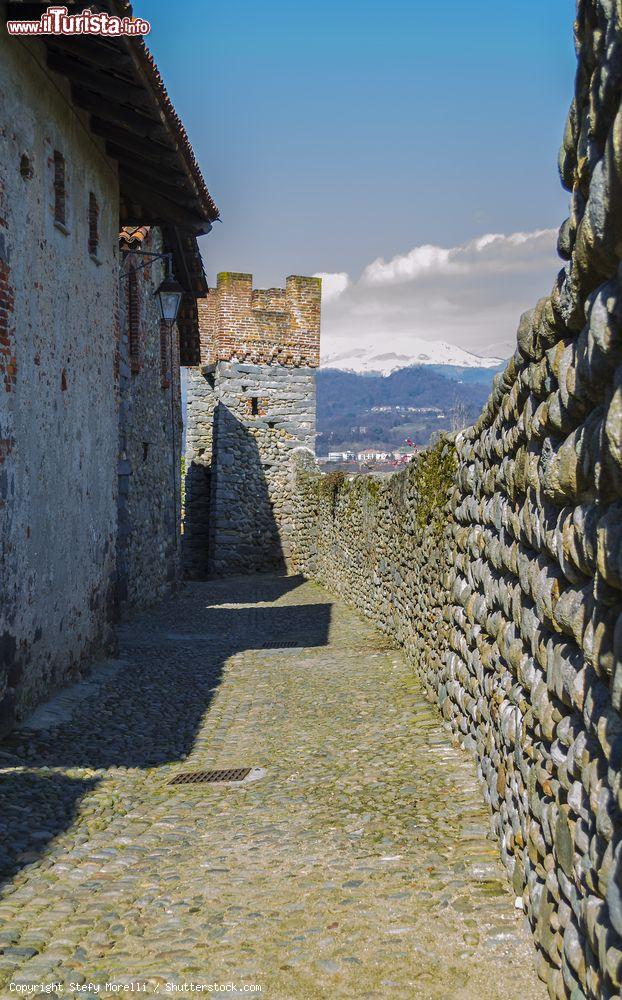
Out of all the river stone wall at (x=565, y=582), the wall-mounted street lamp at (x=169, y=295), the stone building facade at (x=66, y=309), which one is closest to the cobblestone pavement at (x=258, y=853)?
the river stone wall at (x=565, y=582)

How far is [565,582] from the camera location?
3332 mm

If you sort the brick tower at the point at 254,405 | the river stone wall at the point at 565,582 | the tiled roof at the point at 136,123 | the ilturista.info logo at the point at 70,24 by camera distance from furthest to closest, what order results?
the brick tower at the point at 254,405 → the tiled roof at the point at 136,123 → the ilturista.info logo at the point at 70,24 → the river stone wall at the point at 565,582

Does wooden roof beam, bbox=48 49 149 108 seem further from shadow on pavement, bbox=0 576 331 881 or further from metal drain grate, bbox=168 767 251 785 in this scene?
metal drain grate, bbox=168 767 251 785

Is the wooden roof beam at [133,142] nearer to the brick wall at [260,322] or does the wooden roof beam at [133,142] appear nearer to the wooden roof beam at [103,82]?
the wooden roof beam at [103,82]

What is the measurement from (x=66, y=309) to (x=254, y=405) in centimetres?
1553

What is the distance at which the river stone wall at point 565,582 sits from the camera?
255 cm

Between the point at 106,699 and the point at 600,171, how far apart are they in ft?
22.6

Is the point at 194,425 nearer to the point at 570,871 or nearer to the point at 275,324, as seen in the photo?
the point at 275,324

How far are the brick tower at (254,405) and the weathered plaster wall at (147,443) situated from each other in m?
4.50

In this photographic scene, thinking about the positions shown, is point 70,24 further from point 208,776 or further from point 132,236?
point 132,236

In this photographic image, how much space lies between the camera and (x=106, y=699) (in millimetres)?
8367

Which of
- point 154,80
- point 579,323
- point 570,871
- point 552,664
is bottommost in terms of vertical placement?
point 570,871

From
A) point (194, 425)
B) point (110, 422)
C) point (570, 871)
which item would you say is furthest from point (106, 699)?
point (194, 425)

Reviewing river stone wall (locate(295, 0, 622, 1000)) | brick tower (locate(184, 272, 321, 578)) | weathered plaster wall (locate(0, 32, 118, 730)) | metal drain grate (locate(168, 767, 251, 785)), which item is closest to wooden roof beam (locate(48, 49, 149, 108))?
weathered plaster wall (locate(0, 32, 118, 730))
